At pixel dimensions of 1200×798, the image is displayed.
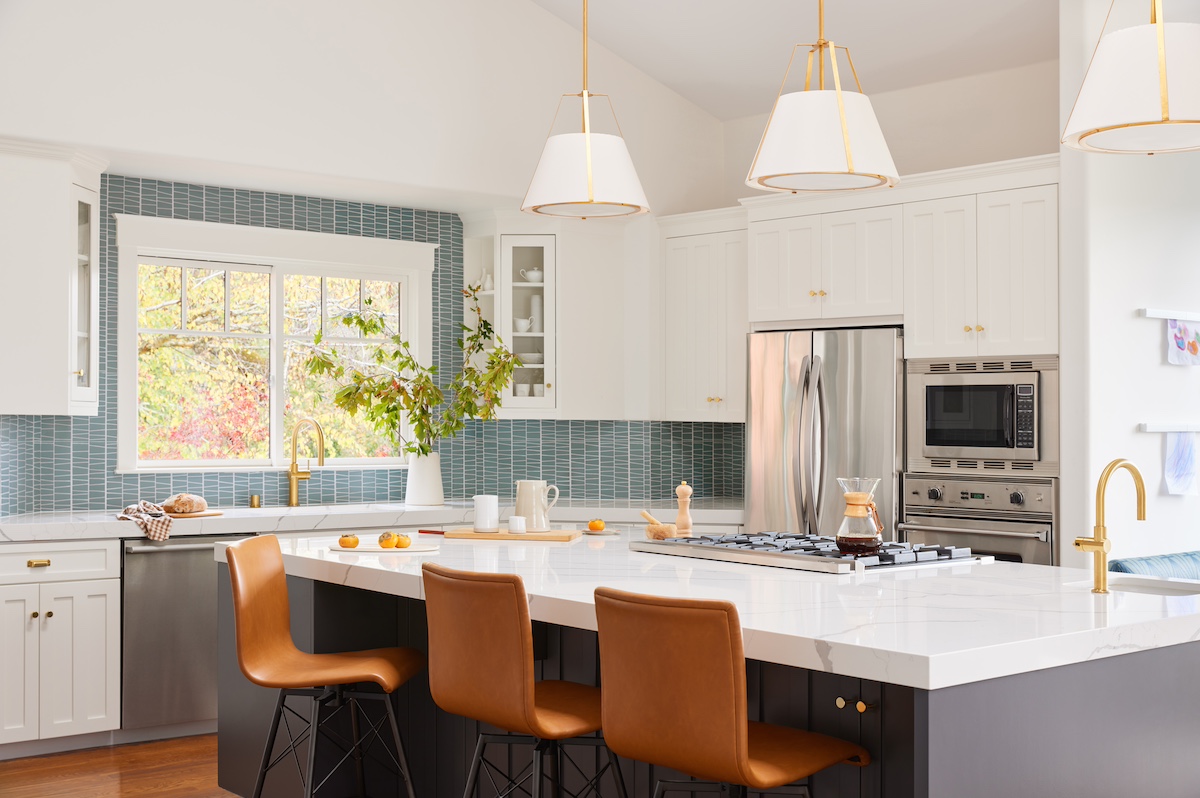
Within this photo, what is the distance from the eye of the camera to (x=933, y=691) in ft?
6.68

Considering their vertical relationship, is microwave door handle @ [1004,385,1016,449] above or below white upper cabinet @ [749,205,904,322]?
below

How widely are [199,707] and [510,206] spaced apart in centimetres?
273

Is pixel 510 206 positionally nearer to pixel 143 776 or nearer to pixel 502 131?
pixel 502 131

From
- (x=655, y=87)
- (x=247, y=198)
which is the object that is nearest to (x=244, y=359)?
(x=247, y=198)

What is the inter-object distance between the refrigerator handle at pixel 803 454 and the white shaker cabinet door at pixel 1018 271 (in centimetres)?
82

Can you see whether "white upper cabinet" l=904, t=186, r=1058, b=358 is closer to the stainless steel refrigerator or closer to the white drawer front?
the stainless steel refrigerator

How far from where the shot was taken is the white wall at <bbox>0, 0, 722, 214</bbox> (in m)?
4.68

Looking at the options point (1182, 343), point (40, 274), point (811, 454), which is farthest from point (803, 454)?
point (40, 274)

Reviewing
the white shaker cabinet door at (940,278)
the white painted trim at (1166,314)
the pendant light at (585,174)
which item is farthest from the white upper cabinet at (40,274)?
the white painted trim at (1166,314)

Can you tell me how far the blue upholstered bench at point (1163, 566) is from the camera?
13.6 feet

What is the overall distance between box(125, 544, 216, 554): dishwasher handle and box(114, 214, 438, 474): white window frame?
70 cm

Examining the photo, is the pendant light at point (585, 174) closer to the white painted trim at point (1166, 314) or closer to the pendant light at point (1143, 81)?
the pendant light at point (1143, 81)

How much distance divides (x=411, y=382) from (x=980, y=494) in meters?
2.71

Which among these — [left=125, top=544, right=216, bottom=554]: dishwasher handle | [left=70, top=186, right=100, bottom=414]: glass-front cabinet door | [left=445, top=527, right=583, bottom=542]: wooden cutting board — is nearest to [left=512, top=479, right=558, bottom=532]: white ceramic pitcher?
[left=445, top=527, right=583, bottom=542]: wooden cutting board
